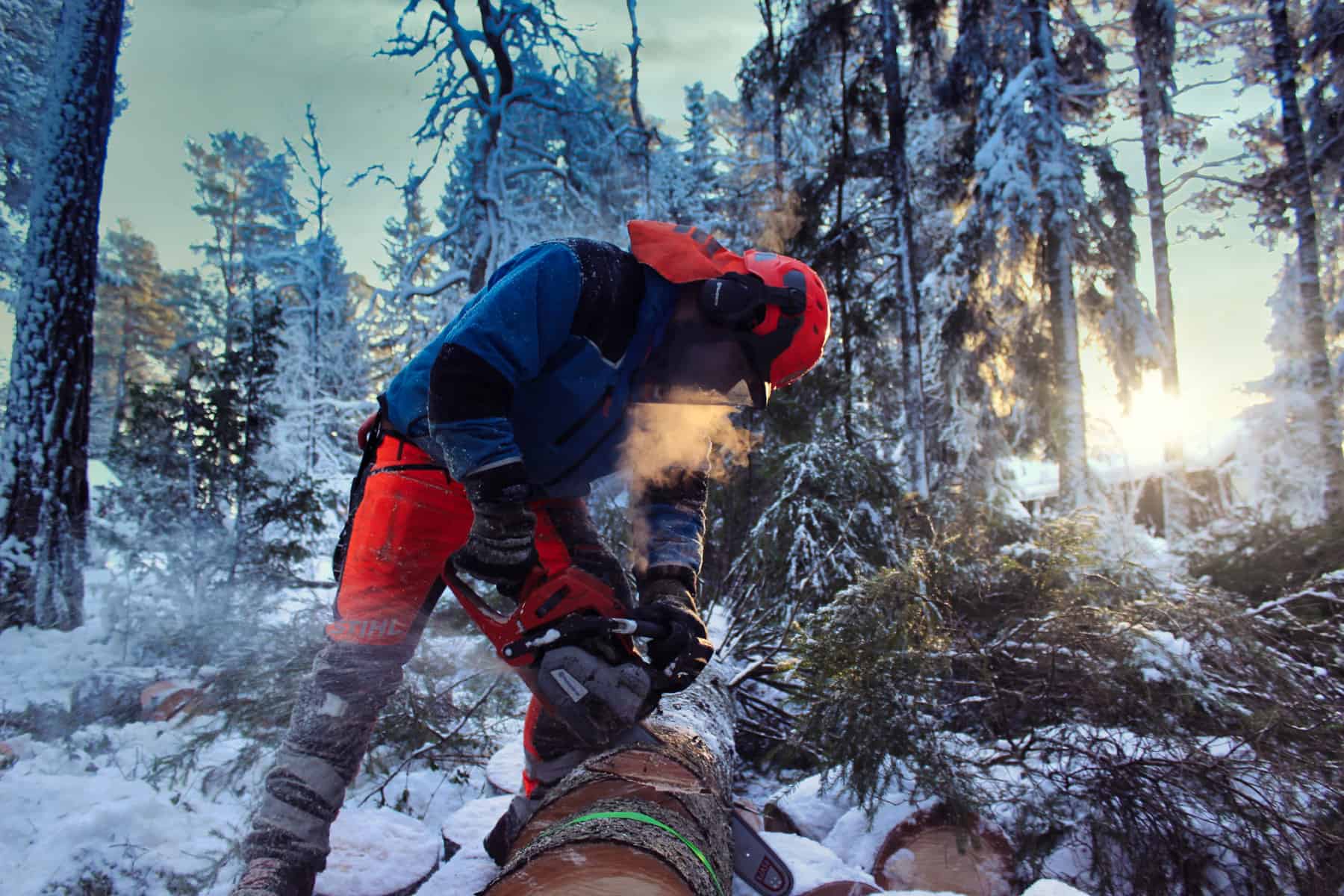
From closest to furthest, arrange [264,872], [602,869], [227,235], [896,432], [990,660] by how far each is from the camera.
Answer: [602,869] < [264,872] < [990,660] < [896,432] < [227,235]

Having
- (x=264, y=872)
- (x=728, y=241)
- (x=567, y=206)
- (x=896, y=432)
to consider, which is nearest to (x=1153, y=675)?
(x=264, y=872)

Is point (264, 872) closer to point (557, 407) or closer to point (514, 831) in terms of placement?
point (514, 831)

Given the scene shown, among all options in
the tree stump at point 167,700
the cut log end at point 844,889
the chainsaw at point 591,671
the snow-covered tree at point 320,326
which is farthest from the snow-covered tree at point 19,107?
the cut log end at point 844,889

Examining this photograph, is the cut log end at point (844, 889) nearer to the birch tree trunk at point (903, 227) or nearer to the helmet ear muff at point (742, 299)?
the helmet ear muff at point (742, 299)

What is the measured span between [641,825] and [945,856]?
5.10 feet

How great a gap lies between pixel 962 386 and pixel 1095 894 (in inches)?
353

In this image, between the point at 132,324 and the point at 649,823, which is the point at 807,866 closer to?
the point at 649,823

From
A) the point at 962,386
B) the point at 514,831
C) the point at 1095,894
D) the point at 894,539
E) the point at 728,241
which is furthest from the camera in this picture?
the point at 728,241

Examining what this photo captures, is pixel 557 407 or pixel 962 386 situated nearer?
pixel 557 407

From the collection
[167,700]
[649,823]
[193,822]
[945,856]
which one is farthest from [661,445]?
[167,700]

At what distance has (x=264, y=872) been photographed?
1.59 meters

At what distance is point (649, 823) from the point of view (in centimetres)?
A: 128

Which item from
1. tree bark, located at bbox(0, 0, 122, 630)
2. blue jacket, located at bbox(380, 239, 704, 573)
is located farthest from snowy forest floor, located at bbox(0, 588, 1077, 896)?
tree bark, located at bbox(0, 0, 122, 630)

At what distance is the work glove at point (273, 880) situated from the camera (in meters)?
1.55
